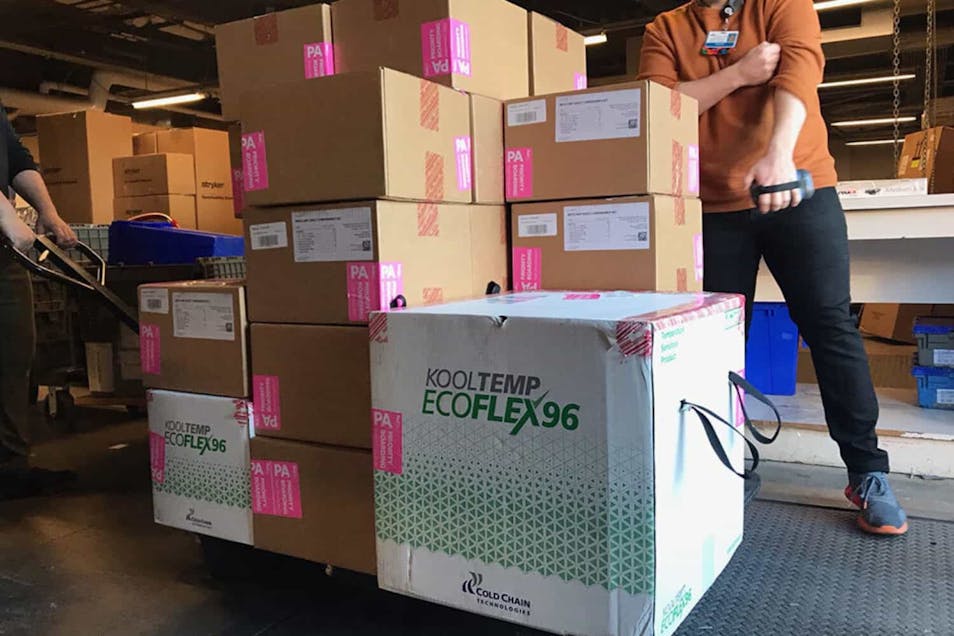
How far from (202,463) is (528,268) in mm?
810

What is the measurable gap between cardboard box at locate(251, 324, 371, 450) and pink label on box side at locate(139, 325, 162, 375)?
30cm

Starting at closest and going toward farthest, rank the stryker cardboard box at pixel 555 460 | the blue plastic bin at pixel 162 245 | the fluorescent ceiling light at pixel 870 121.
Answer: the stryker cardboard box at pixel 555 460, the blue plastic bin at pixel 162 245, the fluorescent ceiling light at pixel 870 121

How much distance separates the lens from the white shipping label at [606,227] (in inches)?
59.4

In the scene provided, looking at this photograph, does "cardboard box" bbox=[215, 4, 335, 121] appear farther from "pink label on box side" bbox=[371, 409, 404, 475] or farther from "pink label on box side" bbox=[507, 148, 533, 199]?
"pink label on box side" bbox=[371, 409, 404, 475]

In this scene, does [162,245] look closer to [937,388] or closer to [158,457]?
[158,457]

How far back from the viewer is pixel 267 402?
5.00 feet

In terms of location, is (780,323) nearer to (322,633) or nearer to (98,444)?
(322,633)

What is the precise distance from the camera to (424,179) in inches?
55.5

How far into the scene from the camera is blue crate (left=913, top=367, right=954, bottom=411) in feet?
8.39

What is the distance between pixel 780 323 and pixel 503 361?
211 cm

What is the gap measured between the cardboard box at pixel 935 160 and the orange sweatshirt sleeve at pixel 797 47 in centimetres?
188

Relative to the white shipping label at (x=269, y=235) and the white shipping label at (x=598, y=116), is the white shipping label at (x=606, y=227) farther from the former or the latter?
the white shipping label at (x=269, y=235)

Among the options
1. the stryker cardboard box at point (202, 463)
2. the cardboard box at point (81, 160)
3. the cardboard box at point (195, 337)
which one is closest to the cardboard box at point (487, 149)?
the cardboard box at point (195, 337)

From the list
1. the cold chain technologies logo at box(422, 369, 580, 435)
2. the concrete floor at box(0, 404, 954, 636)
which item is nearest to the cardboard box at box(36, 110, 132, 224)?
the concrete floor at box(0, 404, 954, 636)
